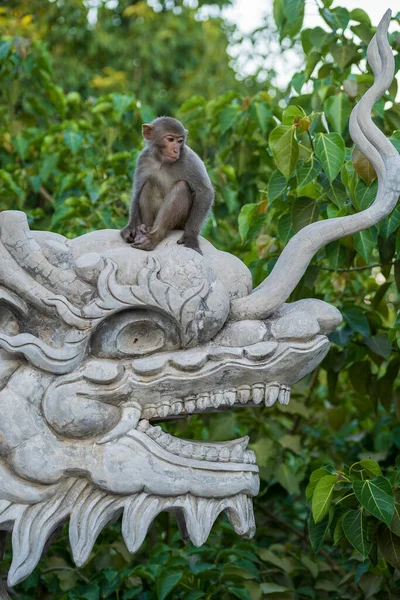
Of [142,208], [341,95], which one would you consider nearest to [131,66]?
[341,95]

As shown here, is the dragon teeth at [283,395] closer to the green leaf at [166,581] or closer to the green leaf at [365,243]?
the green leaf at [365,243]

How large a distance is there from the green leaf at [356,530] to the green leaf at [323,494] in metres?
0.11

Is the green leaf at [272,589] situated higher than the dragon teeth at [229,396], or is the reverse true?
the dragon teeth at [229,396]

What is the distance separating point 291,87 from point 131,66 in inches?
357

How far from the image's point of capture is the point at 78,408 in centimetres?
230

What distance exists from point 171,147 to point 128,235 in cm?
32

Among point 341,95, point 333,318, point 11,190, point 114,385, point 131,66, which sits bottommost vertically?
point 131,66

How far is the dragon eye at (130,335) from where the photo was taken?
2375mm

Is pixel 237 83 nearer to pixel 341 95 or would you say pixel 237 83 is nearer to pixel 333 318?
pixel 341 95

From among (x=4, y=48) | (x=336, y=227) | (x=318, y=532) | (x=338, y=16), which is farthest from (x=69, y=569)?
(x=4, y=48)

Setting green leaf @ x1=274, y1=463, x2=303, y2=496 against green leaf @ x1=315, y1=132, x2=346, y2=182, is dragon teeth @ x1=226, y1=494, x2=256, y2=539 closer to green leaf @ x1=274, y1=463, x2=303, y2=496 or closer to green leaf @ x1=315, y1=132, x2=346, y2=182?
green leaf @ x1=315, y1=132, x2=346, y2=182

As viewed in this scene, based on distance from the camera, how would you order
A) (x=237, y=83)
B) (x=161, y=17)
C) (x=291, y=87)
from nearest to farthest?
1. (x=291, y=87)
2. (x=237, y=83)
3. (x=161, y=17)

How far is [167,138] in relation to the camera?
2756mm

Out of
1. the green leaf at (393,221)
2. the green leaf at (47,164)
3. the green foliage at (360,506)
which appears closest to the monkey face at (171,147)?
the green leaf at (393,221)
